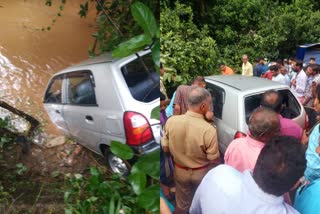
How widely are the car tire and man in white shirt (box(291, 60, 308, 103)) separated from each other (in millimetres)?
549

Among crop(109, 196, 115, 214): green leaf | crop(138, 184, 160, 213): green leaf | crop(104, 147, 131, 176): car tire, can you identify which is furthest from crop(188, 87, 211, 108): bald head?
crop(109, 196, 115, 214): green leaf

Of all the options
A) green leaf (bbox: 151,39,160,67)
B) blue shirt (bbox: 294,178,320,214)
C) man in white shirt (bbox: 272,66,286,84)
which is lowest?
blue shirt (bbox: 294,178,320,214)

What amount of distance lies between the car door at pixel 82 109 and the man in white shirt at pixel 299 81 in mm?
526

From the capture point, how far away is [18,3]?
3.46ft

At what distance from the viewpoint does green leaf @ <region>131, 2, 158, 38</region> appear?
81 centimetres

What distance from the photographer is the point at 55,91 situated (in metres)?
1.09

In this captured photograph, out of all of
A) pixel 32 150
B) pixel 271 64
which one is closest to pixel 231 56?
pixel 271 64

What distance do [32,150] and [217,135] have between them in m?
0.67

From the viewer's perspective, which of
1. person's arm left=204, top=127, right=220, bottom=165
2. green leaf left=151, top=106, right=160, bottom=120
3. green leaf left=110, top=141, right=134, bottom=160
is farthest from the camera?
green leaf left=110, top=141, right=134, bottom=160

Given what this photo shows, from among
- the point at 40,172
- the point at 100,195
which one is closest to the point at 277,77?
the point at 100,195

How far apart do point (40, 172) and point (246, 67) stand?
0.73 m

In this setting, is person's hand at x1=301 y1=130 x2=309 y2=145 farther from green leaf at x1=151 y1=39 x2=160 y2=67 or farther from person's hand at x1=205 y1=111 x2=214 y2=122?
green leaf at x1=151 y1=39 x2=160 y2=67

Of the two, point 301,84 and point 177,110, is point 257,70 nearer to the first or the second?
point 301,84

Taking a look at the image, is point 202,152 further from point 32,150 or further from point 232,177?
point 32,150
